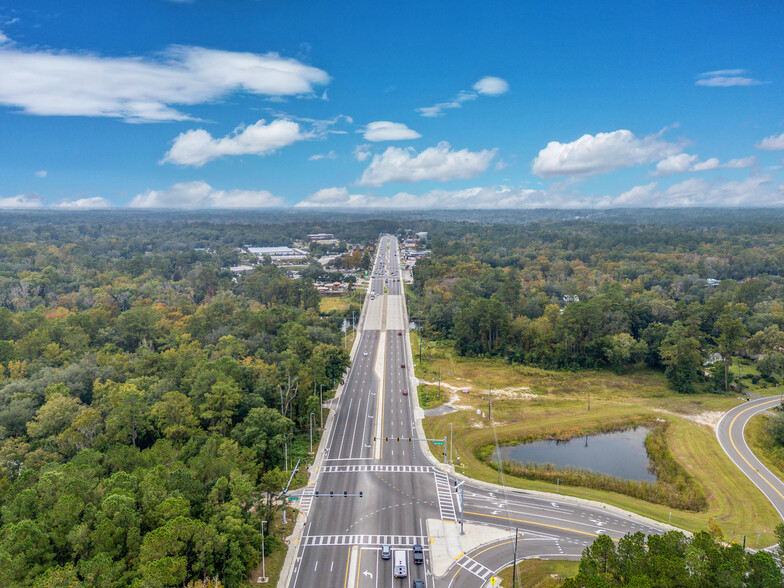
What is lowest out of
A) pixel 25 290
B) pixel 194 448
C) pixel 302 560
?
pixel 302 560

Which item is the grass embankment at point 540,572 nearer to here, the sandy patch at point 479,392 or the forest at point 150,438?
the forest at point 150,438

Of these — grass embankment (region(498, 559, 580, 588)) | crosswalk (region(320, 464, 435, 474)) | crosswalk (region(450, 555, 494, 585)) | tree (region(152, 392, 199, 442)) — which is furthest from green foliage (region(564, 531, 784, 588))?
tree (region(152, 392, 199, 442))

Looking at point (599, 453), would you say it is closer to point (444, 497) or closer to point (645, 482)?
point (645, 482)

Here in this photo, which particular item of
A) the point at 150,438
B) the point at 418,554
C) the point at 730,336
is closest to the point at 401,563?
the point at 418,554

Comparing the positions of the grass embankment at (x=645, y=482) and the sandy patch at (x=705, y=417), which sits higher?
the sandy patch at (x=705, y=417)

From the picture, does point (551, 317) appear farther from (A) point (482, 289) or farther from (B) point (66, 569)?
(B) point (66, 569)

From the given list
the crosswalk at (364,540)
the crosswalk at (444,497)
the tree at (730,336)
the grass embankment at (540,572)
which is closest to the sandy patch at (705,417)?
the tree at (730,336)

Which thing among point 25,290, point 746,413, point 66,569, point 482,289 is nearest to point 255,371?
point 66,569
